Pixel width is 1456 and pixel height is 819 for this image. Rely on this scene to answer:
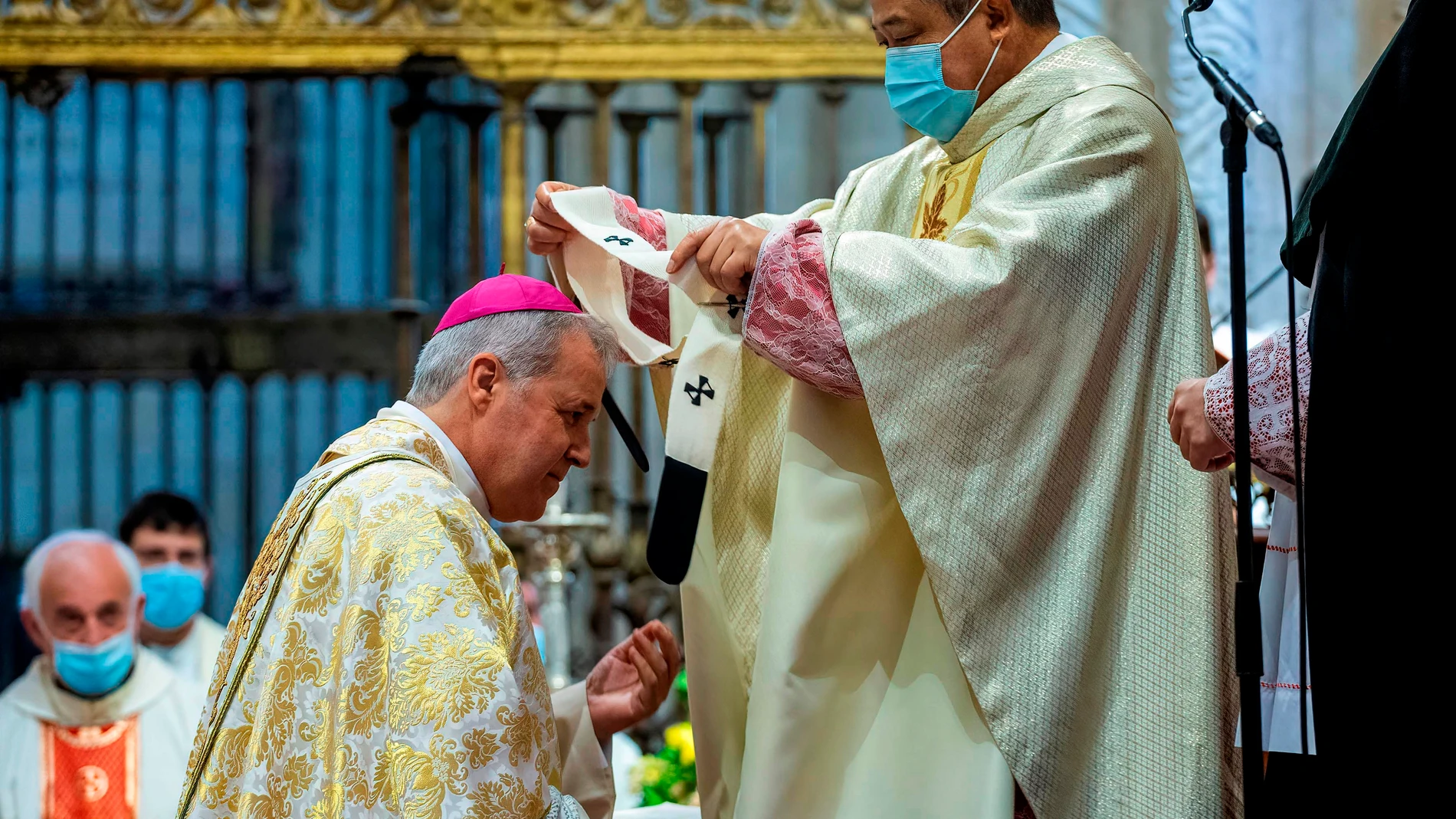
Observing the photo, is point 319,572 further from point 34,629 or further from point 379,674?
point 34,629

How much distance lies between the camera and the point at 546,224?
2543 mm

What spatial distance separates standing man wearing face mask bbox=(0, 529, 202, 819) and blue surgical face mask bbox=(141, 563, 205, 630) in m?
0.24

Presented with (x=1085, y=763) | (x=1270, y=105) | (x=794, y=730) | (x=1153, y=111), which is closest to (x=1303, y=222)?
(x=1153, y=111)

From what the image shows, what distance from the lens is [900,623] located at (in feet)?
7.49

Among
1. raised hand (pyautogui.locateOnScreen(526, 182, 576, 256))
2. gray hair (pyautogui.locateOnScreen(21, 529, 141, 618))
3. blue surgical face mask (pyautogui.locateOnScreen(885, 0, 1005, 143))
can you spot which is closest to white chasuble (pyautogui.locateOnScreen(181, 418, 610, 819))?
raised hand (pyautogui.locateOnScreen(526, 182, 576, 256))

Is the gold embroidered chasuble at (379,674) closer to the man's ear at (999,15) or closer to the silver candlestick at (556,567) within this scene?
the man's ear at (999,15)

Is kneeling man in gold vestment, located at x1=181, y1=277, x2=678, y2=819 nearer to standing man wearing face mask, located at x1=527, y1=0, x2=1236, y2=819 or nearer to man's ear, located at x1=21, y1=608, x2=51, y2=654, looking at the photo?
standing man wearing face mask, located at x1=527, y1=0, x2=1236, y2=819

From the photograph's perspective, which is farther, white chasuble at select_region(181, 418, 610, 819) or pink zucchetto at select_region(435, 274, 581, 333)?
pink zucchetto at select_region(435, 274, 581, 333)

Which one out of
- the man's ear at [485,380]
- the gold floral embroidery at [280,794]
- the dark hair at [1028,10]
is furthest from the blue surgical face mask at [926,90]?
the gold floral embroidery at [280,794]

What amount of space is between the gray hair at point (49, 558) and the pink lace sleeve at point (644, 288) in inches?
119

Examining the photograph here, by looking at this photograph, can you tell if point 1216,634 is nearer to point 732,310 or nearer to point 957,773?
point 957,773

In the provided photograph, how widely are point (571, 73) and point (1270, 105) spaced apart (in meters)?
2.85

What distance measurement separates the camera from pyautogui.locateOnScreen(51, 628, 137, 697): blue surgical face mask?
4.75 meters

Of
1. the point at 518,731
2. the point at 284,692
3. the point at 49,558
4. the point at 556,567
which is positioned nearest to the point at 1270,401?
the point at 518,731
